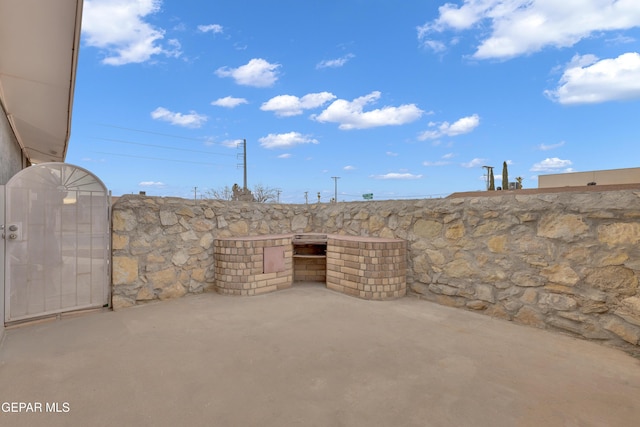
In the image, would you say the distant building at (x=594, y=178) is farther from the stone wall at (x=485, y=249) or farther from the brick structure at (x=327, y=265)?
the brick structure at (x=327, y=265)

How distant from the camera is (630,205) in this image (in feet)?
9.96

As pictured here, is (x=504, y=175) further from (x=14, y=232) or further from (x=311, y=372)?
(x=14, y=232)

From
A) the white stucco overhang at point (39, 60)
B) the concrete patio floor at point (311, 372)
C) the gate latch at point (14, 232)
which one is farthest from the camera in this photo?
the gate latch at point (14, 232)

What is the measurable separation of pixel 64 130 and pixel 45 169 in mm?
3049

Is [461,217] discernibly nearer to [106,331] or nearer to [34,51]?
[106,331]

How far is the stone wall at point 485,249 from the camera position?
10.3 feet

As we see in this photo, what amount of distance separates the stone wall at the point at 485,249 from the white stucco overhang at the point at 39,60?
66.3 inches

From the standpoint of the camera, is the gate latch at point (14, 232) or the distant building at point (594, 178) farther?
the distant building at point (594, 178)

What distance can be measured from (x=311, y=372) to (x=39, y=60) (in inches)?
165

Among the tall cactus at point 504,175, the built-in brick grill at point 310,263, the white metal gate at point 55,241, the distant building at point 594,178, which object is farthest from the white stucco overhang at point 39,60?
the tall cactus at point 504,175

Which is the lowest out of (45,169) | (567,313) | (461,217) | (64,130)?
(567,313)

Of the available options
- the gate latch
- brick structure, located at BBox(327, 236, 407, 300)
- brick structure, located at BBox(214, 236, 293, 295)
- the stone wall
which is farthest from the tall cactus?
the gate latch

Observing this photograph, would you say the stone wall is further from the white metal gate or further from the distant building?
the distant building

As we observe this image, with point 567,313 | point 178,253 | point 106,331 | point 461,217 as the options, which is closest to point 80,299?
point 106,331
